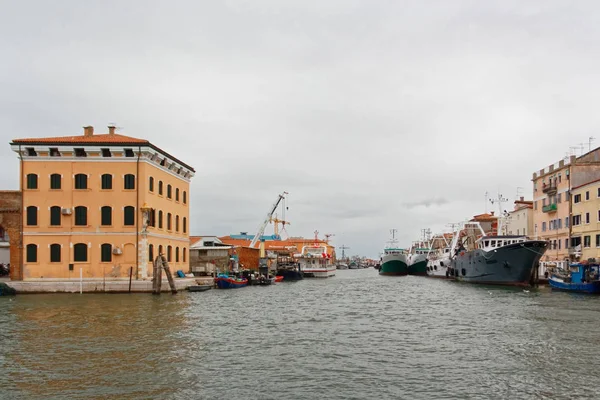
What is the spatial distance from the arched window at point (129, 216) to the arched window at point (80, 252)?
3.92 m

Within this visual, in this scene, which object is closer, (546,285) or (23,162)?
(23,162)

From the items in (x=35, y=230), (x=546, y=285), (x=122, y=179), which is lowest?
(x=546, y=285)

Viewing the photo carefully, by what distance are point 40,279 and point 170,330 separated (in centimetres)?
2573

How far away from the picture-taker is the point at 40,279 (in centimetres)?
4725

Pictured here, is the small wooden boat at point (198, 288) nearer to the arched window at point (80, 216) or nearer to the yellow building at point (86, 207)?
the yellow building at point (86, 207)

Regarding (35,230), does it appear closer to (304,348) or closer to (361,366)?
(304,348)

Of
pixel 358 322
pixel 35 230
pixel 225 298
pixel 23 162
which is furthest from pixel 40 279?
pixel 358 322

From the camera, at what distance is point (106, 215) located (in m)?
48.5

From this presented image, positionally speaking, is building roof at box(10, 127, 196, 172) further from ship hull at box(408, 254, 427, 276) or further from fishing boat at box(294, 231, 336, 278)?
ship hull at box(408, 254, 427, 276)

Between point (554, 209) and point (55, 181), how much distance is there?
54.3 metres

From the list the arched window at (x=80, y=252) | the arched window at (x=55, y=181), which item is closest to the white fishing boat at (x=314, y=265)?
the arched window at (x=80, y=252)

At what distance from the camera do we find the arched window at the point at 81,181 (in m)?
48.7

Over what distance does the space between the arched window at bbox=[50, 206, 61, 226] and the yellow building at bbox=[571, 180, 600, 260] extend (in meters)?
50.1

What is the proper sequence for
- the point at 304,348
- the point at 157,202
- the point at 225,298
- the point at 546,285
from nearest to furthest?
1. the point at 304,348
2. the point at 225,298
3. the point at 157,202
4. the point at 546,285
